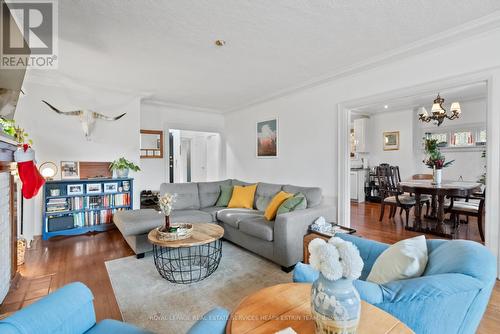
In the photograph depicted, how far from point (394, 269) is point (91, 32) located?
10.8 ft

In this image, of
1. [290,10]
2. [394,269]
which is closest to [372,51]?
[290,10]

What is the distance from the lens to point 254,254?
3.21 meters

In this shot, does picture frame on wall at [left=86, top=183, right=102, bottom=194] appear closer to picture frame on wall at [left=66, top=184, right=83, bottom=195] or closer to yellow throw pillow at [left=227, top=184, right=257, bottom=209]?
picture frame on wall at [left=66, top=184, right=83, bottom=195]

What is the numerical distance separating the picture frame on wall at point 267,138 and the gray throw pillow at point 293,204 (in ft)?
6.47

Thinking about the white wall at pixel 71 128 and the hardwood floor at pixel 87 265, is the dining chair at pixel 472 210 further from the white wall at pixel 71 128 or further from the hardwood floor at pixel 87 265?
the white wall at pixel 71 128

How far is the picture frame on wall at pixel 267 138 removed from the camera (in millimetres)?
4961

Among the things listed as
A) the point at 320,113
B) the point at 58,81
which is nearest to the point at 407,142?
the point at 320,113

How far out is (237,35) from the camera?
256cm

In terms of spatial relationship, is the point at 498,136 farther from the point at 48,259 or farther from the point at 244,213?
the point at 48,259

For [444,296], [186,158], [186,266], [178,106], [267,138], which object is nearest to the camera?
[444,296]

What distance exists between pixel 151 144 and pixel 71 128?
1.50 m

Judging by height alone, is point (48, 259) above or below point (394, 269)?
below

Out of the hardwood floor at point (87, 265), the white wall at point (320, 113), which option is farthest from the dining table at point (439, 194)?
the white wall at point (320, 113)

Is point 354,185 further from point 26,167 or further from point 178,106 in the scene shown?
point 26,167
